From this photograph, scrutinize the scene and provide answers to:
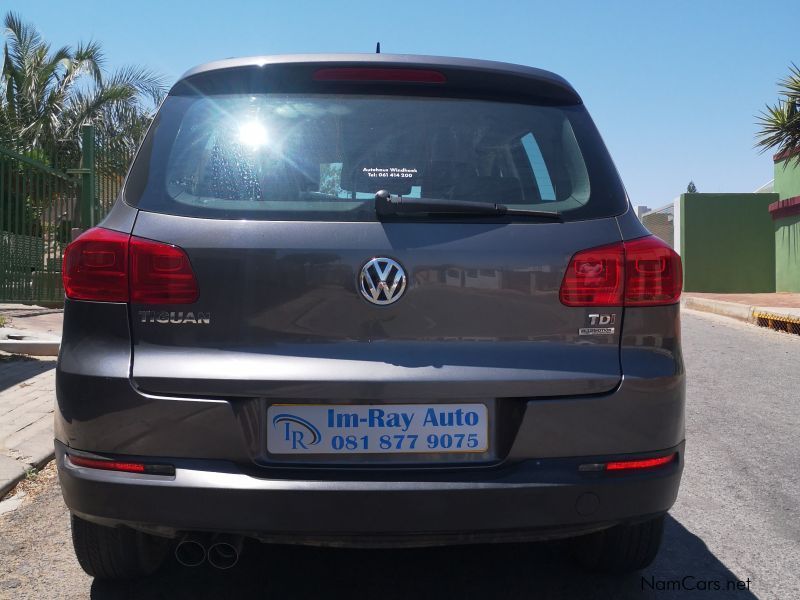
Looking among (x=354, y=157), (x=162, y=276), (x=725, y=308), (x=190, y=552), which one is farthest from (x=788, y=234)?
(x=162, y=276)

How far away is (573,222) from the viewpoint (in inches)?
101

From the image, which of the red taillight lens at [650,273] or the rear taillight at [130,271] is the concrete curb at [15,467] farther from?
the red taillight lens at [650,273]

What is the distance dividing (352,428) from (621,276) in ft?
2.88

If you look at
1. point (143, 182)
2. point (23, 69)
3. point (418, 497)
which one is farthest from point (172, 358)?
point (23, 69)

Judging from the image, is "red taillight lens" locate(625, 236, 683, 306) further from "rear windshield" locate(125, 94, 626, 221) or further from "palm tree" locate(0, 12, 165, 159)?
"palm tree" locate(0, 12, 165, 159)

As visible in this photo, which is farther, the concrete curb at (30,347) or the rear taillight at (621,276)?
the concrete curb at (30,347)

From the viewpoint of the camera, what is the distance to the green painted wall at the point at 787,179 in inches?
982

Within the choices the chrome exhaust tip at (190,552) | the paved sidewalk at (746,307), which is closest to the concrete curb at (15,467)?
the chrome exhaust tip at (190,552)

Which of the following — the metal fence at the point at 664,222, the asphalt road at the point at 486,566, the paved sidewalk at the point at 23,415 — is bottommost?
the asphalt road at the point at 486,566

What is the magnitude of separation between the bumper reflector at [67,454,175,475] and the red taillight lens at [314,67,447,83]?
123 cm

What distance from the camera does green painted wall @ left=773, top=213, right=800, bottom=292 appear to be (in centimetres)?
2408

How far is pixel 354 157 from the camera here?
260 cm

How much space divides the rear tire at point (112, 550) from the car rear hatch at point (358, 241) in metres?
0.67

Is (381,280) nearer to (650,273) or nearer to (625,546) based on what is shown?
(650,273)
